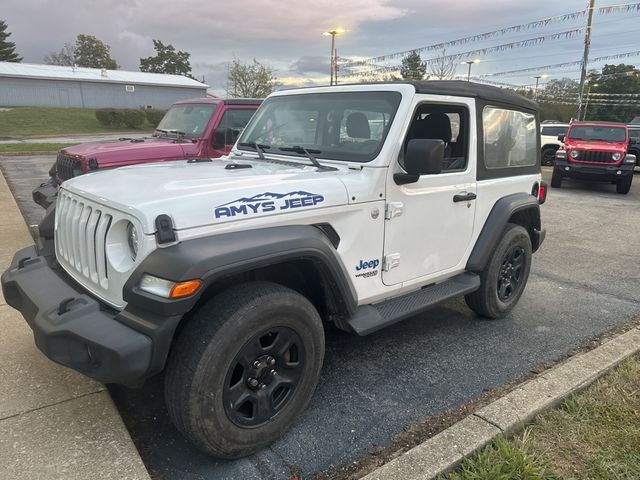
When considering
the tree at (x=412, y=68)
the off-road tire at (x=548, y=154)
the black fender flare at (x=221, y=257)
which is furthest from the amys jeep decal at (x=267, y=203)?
the tree at (x=412, y=68)

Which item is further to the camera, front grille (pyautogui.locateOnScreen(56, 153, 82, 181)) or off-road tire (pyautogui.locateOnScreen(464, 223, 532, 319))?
front grille (pyautogui.locateOnScreen(56, 153, 82, 181))

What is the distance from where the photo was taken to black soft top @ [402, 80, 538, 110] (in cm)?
335

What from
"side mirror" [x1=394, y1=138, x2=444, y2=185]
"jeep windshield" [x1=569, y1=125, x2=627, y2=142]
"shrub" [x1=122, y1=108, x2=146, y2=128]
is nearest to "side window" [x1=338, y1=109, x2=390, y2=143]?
"side mirror" [x1=394, y1=138, x2=444, y2=185]

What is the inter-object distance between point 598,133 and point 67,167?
13.4m

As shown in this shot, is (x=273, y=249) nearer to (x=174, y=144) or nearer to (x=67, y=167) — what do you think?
(x=174, y=144)

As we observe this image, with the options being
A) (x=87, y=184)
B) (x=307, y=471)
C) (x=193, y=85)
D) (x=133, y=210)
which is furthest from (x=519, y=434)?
(x=193, y=85)

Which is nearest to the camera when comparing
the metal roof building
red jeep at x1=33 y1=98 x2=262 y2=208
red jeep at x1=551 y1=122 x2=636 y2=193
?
red jeep at x1=33 y1=98 x2=262 y2=208

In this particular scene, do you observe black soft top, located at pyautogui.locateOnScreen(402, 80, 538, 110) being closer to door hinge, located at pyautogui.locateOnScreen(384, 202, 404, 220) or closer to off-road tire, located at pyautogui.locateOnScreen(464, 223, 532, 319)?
door hinge, located at pyautogui.locateOnScreen(384, 202, 404, 220)

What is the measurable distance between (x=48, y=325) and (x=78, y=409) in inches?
28.4

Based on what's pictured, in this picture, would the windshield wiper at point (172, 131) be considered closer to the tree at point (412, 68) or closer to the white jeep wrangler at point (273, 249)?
the white jeep wrangler at point (273, 249)

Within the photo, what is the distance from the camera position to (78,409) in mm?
2768

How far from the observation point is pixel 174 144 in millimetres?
6707

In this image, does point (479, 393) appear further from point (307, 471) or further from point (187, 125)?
point (187, 125)

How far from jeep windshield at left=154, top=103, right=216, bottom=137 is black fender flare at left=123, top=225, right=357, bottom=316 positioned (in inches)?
196
